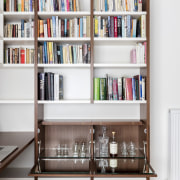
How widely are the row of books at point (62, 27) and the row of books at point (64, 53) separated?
103mm

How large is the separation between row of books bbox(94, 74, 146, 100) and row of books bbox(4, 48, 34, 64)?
2.35 feet

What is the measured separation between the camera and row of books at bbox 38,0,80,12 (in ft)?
7.64

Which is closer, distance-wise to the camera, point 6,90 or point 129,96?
point 129,96

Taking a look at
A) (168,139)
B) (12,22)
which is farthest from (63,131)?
(12,22)

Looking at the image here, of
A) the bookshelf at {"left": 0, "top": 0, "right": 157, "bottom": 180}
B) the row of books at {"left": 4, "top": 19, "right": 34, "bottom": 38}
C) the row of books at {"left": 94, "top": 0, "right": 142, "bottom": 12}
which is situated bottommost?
the bookshelf at {"left": 0, "top": 0, "right": 157, "bottom": 180}

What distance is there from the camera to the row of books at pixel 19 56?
2.39m

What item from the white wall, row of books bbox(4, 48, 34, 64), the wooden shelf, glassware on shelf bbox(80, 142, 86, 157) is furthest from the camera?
the white wall

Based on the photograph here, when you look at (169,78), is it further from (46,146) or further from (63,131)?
(46,146)

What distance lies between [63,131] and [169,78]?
51.8 inches

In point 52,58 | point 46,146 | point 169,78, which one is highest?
point 52,58

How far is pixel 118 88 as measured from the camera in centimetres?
237

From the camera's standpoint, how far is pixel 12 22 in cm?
258

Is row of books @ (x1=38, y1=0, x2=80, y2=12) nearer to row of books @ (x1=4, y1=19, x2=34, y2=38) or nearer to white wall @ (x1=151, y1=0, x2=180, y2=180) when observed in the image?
row of books @ (x1=4, y1=19, x2=34, y2=38)

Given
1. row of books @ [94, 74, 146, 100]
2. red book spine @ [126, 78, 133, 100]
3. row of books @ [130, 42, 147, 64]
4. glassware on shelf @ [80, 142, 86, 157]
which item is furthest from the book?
glassware on shelf @ [80, 142, 86, 157]
